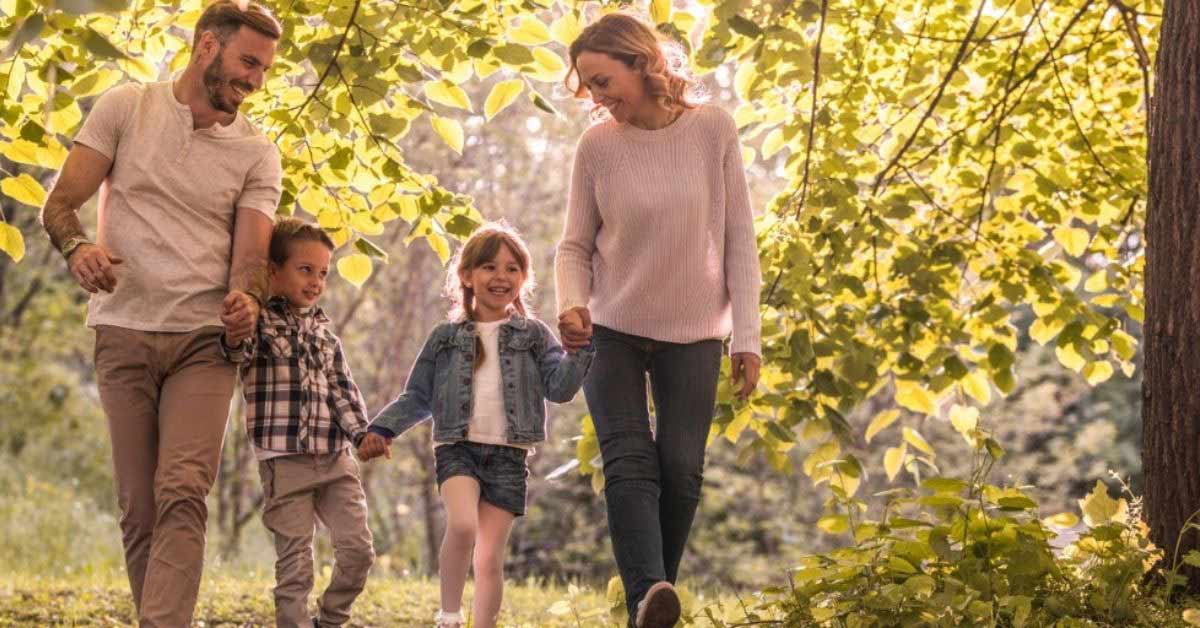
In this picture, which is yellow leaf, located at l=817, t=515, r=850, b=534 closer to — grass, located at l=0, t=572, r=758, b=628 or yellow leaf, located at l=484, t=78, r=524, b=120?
grass, located at l=0, t=572, r=758, b=628

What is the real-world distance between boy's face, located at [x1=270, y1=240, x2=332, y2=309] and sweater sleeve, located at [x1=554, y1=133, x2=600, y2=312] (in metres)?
0.86

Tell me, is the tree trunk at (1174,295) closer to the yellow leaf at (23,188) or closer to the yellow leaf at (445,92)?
the yellow leaf at (445,92)

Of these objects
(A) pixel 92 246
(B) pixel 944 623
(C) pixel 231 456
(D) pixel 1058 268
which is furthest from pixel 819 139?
(C) pixel 231 456

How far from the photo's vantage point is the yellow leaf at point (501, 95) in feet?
17.0

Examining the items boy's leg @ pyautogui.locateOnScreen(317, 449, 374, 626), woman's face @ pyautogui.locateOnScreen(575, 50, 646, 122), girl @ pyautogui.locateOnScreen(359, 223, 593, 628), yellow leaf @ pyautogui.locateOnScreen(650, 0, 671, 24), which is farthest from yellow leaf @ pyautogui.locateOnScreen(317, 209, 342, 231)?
woman's face @ pyautogui.locateOnScreen(575, 50, 646, 122)

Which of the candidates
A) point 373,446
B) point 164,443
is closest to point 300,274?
point 373,446

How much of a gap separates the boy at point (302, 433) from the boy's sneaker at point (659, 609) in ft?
3.81

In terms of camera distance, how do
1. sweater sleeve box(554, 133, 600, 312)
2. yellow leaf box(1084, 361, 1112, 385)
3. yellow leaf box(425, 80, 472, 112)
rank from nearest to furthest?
sweater sleeve box(554, 133, 600, 312), yellow leaf box(425, 80, 472, 112), yellow leaf box(1084, 361, 1112, 385)

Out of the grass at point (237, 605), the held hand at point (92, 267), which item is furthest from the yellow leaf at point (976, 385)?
the held hand at point (92, 267)

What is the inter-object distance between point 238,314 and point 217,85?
68 centimetres

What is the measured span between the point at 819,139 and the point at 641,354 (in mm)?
2624

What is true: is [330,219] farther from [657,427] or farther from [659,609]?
[659,609]

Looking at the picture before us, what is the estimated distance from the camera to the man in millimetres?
3904

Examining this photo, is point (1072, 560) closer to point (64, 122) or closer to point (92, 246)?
point (92, 246)
